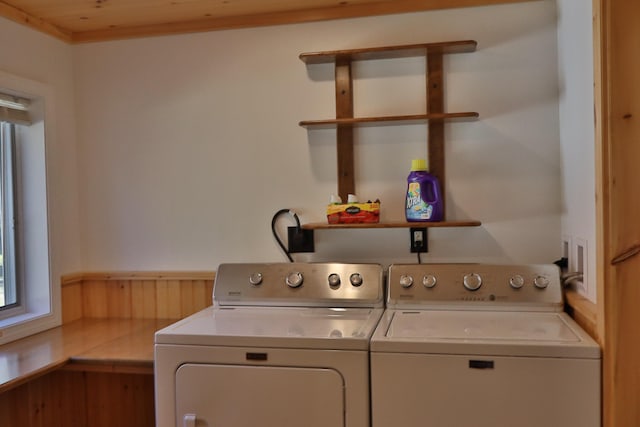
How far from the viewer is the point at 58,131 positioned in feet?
8.58

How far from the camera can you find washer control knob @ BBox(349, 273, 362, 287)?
2193 millimetres

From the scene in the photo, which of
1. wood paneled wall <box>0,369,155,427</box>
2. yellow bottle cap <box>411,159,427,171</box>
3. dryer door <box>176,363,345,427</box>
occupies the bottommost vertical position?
wood paneled wall <box>0,369,155,427</box>

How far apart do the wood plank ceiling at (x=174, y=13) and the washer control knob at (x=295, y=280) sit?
→ 1116 millimetres

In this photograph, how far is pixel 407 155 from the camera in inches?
94.7

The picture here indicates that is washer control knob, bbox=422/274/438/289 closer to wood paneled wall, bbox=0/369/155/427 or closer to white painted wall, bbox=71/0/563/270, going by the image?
white painted wall, bbox=71/0/563/270

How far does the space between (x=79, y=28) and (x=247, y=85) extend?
855 millimetres

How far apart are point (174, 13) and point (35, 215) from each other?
108cm

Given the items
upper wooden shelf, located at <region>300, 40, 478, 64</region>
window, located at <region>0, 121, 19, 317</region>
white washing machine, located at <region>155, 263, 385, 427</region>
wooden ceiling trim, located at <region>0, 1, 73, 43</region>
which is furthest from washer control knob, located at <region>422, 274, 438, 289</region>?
wooden ceiling trim, located at <region>0, 1, 73, 43</region>

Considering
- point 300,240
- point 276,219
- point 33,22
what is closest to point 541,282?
point 300,240

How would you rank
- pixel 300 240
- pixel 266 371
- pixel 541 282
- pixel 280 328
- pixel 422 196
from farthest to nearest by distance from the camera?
1. pixel 300 240
2. pixel 422 196
3. pixel 541 282
4. pixel 280 328
5. pixel 266 371

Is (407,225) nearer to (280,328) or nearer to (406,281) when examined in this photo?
(406,281)

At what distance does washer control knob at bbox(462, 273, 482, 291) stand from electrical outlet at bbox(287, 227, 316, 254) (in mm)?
693

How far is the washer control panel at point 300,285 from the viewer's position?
2.18m

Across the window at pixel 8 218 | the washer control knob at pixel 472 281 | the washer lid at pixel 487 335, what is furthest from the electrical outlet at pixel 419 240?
the window at pixel 8 218
